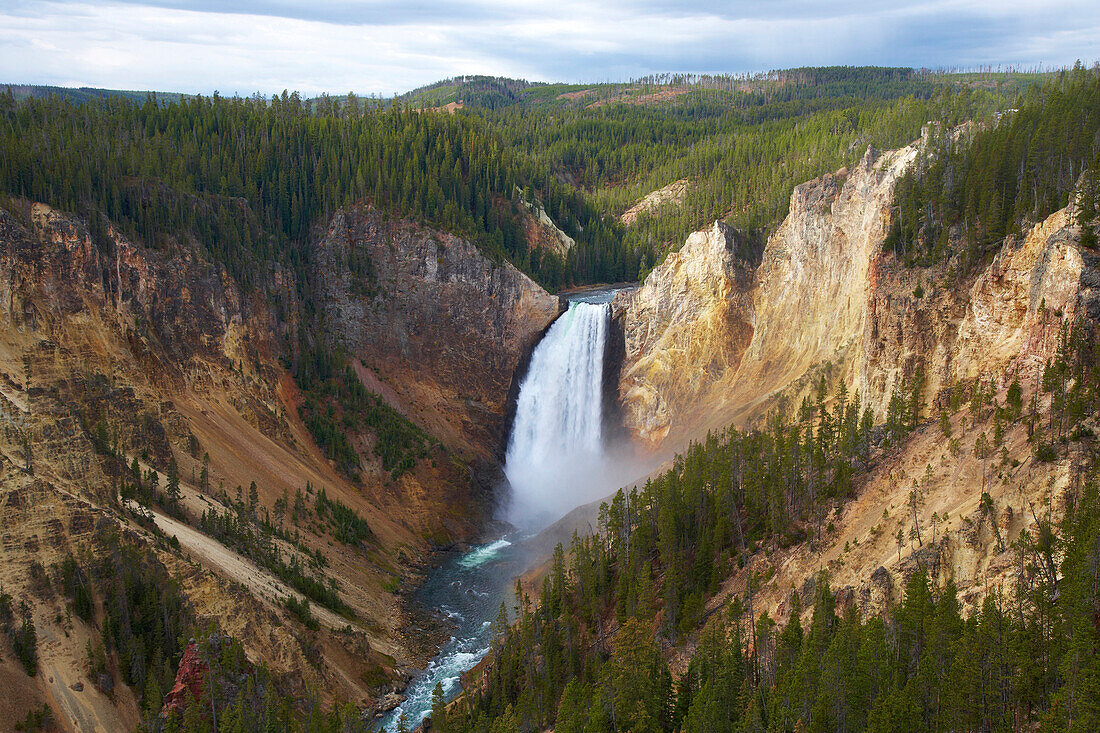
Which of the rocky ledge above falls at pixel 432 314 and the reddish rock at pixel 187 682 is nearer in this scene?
the reddish rock at pixel 187 682

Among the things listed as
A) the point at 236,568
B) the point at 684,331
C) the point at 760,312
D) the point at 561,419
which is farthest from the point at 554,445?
the point at 236,568

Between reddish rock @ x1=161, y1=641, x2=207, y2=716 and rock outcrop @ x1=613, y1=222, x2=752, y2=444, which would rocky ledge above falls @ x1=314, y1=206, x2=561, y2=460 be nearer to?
rock outcrop @ x1=613, y1=222, x2=752, y2=444

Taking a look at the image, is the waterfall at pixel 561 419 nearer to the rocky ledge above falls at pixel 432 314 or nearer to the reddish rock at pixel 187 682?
the rocky ledge above falls at pixel 432 314

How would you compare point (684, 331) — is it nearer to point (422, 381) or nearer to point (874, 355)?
point (422, 381)

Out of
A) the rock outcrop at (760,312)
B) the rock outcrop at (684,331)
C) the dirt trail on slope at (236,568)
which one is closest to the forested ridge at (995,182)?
the rock outcrop at (760,312)

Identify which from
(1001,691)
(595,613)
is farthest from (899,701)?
(595,613)

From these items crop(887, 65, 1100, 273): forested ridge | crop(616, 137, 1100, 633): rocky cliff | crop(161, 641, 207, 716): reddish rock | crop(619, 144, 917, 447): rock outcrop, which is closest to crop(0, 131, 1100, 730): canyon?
crop(616, 137, 1100, 633): rocky cliff
